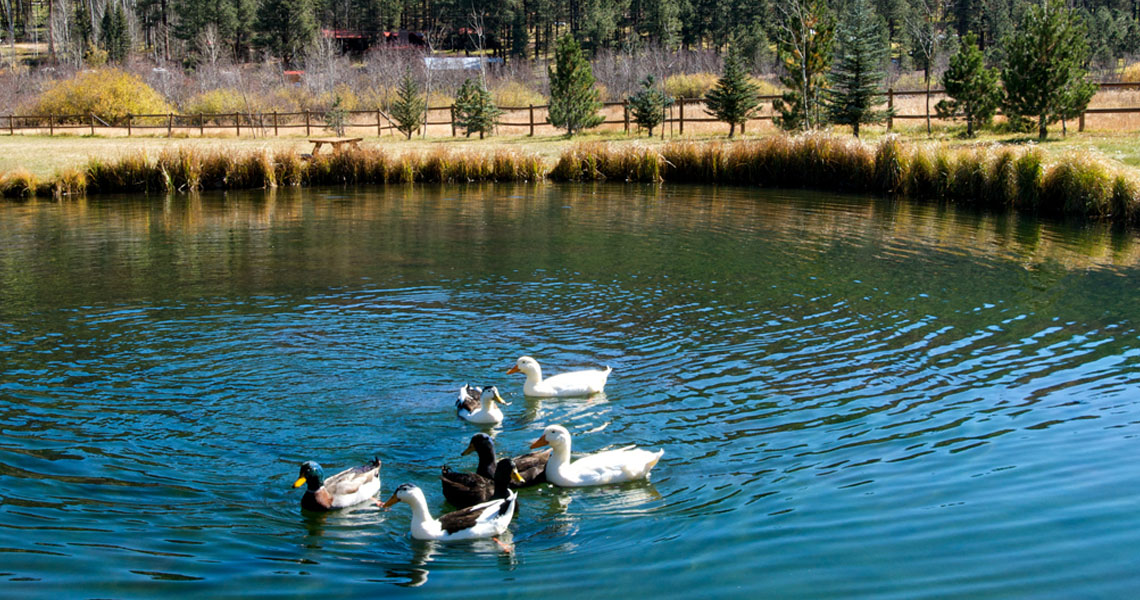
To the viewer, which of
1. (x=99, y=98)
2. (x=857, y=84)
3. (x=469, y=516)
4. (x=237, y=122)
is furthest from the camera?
(x=99, y=98)

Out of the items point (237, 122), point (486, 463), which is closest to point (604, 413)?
point (486, 463)

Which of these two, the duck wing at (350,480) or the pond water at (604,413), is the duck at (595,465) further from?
the duck wing at (350,480)

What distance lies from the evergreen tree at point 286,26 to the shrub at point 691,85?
132 feet

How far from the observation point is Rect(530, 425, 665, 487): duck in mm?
7914

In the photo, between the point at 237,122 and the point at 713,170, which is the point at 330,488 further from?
the point at 237,122

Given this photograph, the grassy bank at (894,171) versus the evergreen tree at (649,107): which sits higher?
the evergreen tree at (649,107)

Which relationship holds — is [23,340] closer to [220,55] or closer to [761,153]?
[761,153]

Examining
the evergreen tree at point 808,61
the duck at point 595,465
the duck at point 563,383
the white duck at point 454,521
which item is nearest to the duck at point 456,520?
the white duck at point 454,521

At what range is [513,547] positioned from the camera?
698 cm

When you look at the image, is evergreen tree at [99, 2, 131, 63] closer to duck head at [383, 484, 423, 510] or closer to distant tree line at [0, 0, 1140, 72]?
distant tree line at [0, 0, 1140, 72]

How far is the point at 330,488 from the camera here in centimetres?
735

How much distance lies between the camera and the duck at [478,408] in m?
9.17

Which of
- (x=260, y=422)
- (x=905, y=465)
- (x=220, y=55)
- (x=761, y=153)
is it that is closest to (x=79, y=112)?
(x=220, y=55)

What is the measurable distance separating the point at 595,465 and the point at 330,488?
2.20 m
